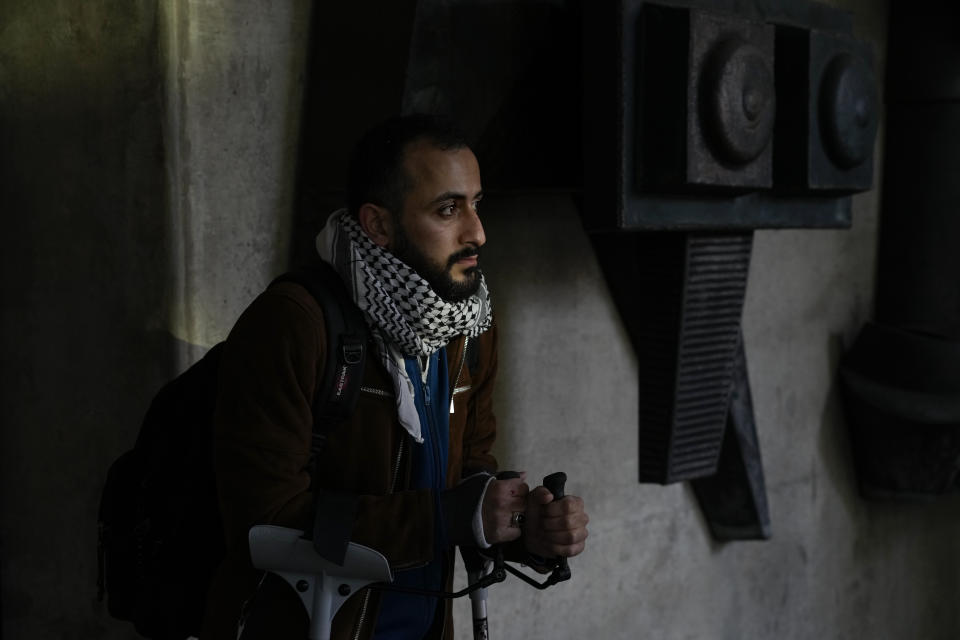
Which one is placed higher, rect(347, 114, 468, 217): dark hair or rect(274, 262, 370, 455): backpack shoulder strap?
rect(347, 114, 468, 217): dark hair

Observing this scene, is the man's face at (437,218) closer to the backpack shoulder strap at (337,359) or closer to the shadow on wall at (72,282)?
the backpack shoulder strap at (337,359)

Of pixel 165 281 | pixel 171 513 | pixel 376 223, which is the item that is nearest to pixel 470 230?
pixel 376 223

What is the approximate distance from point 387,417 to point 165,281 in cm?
83

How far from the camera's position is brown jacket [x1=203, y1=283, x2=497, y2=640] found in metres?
1.86

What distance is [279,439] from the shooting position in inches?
73.0

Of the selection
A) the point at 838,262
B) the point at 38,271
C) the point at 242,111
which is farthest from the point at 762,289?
the point at 38,271

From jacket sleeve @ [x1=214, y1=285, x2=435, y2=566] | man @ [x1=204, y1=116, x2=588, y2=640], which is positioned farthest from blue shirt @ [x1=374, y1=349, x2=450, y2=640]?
jacket sleeve @ [x1=214, y1=285, x2=435, y2=566]

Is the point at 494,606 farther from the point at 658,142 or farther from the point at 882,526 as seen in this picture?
the point at 882,526

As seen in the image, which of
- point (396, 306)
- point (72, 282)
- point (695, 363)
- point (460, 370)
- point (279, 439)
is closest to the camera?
point (279, 439)

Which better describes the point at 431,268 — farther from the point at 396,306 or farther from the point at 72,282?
the point at 72,282

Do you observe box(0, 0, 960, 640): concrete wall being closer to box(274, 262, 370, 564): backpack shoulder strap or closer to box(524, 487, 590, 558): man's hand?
box(274, 262, 370, 564): backpack shoulder strap

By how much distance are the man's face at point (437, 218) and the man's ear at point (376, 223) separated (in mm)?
16

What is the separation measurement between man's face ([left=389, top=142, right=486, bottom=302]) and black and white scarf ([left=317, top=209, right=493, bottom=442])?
0.04m

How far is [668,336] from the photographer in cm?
315
